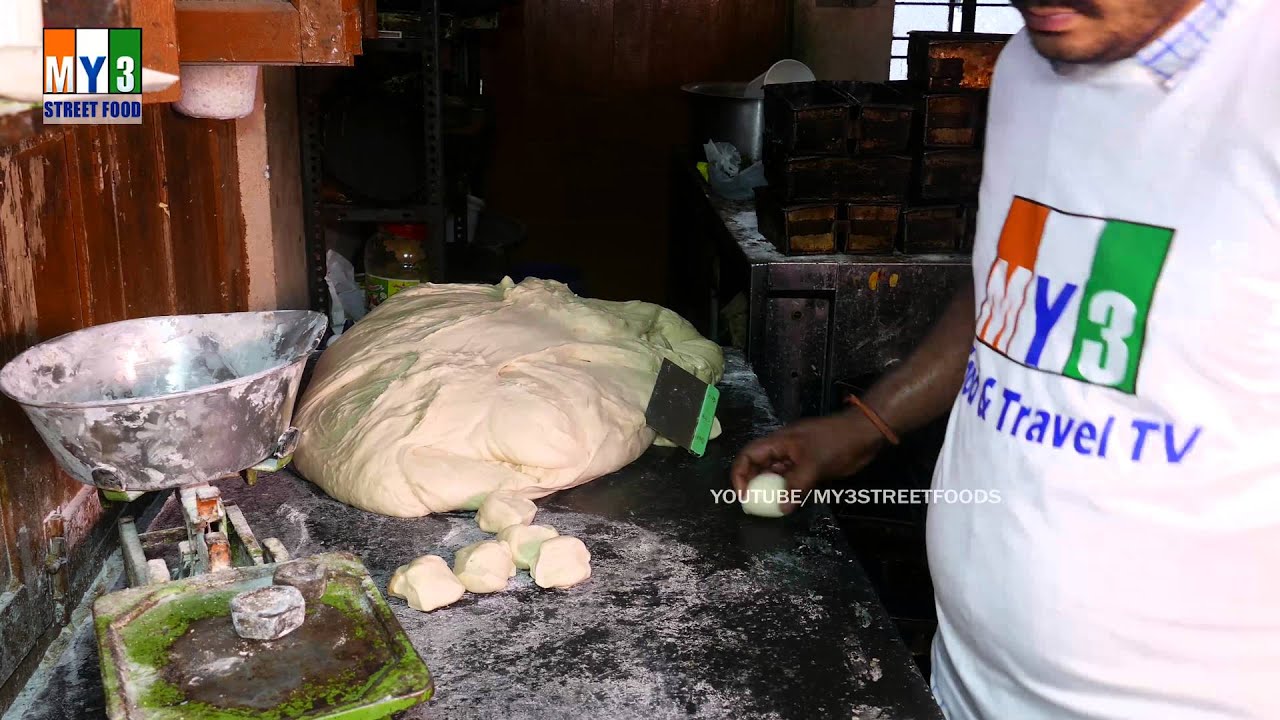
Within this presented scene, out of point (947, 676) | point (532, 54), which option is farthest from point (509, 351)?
point (532, 54)

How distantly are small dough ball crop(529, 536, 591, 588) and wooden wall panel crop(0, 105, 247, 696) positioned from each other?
0.69 meters

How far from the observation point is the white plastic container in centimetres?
187

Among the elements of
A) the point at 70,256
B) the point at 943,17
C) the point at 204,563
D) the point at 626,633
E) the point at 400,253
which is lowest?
the point at 626,633

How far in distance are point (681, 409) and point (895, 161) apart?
53.5 inches

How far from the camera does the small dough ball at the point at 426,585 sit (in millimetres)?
1540

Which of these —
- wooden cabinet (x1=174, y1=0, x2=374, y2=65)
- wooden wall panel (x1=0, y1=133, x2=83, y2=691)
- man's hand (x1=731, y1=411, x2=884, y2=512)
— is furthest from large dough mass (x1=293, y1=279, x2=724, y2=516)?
wooden cabinet (x1=174, y1=0, x2=374, y2=65)

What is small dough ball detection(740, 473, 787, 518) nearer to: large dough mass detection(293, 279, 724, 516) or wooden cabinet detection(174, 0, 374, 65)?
large dough mass detection(293, 279, 724, 516)

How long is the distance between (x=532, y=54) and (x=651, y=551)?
3976 mm

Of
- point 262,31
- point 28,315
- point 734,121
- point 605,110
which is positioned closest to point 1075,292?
point 262,31

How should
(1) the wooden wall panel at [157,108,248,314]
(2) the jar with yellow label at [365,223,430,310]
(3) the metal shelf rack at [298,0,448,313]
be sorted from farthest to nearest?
1. (2) the jar with yellow label at [365,223,430,310]
2. (3) the metal shelf rack at [298,0,448,313]
3. (1) the wooden wall panel at [157,108,248,314]

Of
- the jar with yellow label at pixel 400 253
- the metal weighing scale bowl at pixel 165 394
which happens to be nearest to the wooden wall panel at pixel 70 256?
the metal weighing scale bowl at pixel 165 394

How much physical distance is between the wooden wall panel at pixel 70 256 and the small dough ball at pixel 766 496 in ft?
3.51

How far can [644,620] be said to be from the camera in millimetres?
1544
